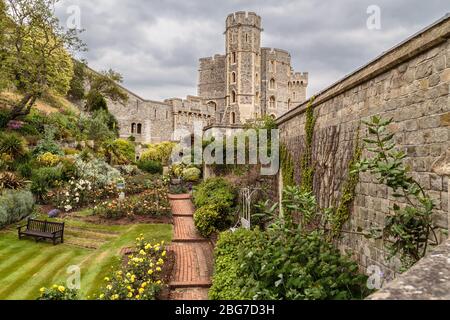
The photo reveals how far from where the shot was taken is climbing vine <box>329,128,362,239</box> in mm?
5449

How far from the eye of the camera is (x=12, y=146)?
17453mm

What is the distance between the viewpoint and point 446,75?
11.7 ft

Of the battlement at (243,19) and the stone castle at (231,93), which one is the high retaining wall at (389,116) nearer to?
the stone castle at (231,93)

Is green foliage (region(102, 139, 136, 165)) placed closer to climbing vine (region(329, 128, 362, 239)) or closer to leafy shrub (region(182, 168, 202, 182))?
leafy shrub (region(182, 168, 202, 182))

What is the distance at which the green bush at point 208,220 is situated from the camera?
35.7 ft

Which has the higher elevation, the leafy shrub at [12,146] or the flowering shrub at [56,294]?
the leafy shrub at [12,146]

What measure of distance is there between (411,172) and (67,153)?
21.0 m

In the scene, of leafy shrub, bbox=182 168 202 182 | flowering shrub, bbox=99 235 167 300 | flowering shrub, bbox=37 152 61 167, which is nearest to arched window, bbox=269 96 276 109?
leafy shrub, bbox=182 168 202 182

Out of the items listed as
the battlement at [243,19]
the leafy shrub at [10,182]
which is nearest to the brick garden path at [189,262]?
the leafy shrub at [10,182]

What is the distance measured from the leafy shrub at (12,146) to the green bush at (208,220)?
12.7 metres

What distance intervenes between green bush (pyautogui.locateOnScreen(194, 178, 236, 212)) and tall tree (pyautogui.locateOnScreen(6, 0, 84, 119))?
1377 cm

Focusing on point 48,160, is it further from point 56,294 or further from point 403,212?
point 403,212

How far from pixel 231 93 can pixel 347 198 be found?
136ft
